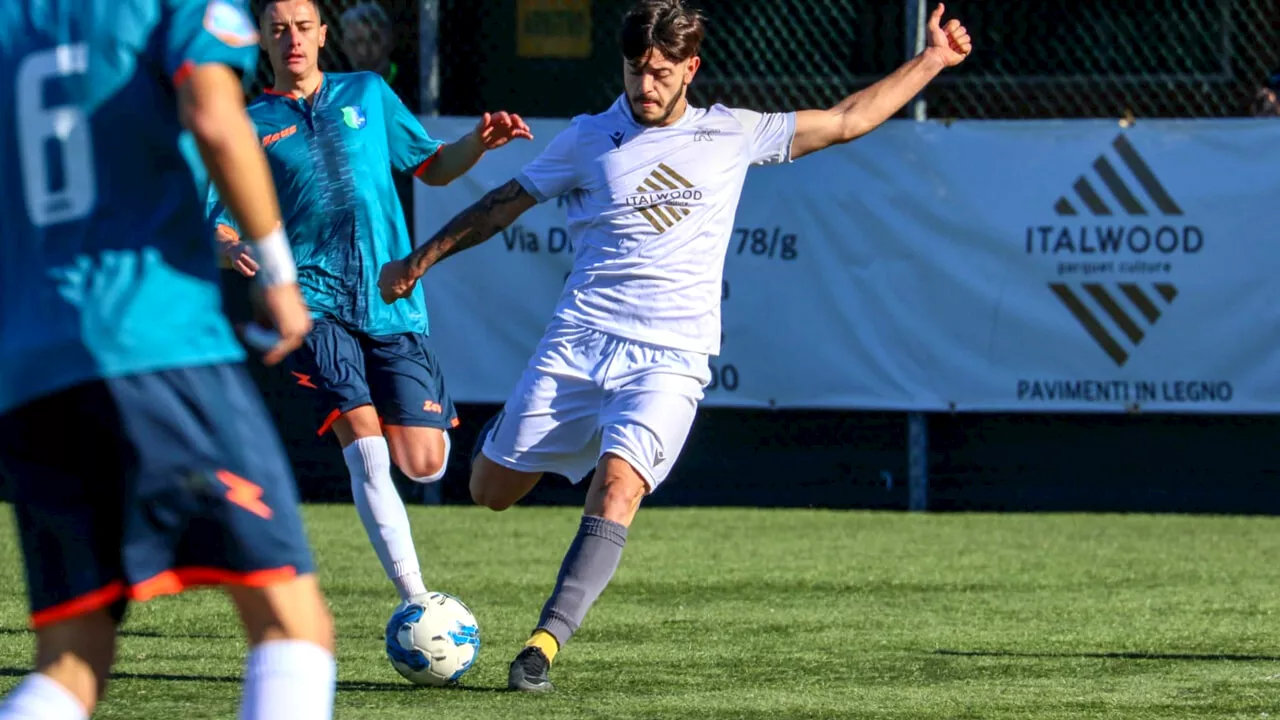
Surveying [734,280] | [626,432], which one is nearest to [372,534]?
[626,432]

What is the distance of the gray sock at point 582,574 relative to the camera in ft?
17.7

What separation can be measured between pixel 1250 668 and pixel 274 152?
328cm

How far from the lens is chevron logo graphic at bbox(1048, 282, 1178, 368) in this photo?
34.7ft

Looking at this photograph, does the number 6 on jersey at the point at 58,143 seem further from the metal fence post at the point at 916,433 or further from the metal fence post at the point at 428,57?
the metal fence post at the point at 916,433

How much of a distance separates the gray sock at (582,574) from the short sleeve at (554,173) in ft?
3.20

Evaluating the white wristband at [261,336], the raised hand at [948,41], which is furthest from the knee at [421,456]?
the white wristband at [261,336]

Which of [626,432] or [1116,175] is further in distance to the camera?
[1116,175]

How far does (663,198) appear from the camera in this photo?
5.81 m

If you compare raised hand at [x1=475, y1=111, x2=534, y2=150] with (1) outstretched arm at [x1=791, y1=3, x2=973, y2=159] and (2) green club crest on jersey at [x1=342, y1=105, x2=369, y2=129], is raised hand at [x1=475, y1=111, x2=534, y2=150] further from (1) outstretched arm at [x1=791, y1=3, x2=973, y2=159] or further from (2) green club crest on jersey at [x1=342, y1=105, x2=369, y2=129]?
(1) outstretched arm at [x1=791, y1=3, x2=973, y2=159]

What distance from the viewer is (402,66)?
1163cm

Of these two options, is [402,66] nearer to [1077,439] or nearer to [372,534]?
[1077,439]

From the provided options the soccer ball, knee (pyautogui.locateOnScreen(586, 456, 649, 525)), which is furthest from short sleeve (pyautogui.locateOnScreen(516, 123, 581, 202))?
the soccer ball

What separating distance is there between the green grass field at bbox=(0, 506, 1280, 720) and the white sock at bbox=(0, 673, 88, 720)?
1861 millimetres

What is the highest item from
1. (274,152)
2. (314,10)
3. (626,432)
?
(314,10)
